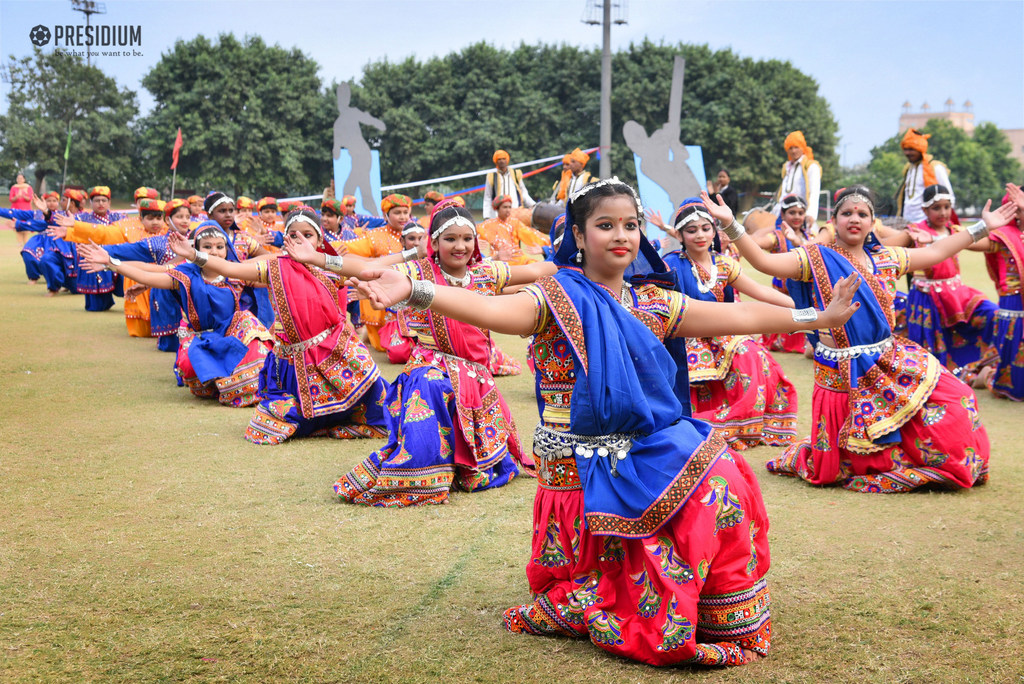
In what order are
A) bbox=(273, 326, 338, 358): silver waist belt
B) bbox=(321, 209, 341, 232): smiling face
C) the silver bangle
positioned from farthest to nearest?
bbox=(321, 209, 341, 232): smiling face < bbox=(273, 326, 338, 358): silver waist belt < the silver bangle

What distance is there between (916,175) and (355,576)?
8.35 meters

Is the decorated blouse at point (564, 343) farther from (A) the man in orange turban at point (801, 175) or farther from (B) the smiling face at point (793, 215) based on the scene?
(A) the man in orange turban at point (801, 175)

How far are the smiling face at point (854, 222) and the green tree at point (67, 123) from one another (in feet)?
135

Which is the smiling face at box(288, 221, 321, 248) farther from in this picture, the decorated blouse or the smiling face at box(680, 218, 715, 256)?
the decorated blouse

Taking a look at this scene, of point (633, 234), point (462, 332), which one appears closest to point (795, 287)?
point (462, 332)

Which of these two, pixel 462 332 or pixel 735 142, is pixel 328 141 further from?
pixel 462 332

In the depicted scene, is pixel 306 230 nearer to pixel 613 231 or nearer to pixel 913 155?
pixel 613 231

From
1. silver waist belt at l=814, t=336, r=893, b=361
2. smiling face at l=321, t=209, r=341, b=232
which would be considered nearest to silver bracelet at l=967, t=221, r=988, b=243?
silver waist belt at l=814, t=336, r=893, b=361

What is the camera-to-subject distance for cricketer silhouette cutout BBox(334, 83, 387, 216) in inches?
641

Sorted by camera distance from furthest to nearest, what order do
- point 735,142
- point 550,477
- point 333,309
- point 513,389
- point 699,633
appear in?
point 735,142, point 513,389, point 333,309, point 550,477, point 699,633

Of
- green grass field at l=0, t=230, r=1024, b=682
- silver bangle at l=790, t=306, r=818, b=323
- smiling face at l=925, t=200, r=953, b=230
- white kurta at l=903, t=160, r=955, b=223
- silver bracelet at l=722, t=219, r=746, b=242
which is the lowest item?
green grass field at l=0, t=230, r=1024, b=682

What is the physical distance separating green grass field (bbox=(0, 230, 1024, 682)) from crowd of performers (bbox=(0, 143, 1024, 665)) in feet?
0.70

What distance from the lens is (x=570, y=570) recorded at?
3.27 metres

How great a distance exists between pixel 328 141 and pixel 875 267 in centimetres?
4042
